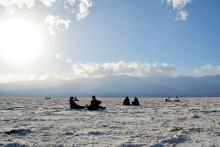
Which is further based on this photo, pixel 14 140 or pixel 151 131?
pixel 151 131

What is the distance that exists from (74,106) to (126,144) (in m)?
22.6

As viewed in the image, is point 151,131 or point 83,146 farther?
point 151,131

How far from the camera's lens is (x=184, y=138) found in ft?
43.9

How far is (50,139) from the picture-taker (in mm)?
13266

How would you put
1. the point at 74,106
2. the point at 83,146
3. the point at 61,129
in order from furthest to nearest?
the point at 74,106 < the point at 61,129 < the point at 83,146

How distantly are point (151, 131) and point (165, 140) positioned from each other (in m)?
2.40

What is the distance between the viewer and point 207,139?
13.1 metres

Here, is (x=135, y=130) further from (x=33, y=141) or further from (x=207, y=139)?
(x=33, y=141)

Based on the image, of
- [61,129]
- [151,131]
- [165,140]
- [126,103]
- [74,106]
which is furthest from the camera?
[126,103]

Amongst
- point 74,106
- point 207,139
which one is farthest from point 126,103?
point 207,139

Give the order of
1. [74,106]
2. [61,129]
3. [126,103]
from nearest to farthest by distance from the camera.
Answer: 1. [61,129]
2. [74,106]
3. [126,103]

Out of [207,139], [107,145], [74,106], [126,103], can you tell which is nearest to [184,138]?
[207,139]

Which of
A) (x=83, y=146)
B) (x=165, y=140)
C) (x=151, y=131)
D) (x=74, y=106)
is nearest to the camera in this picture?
(x=83, y=146)

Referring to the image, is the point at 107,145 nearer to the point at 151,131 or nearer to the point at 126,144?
the point at 126,144
